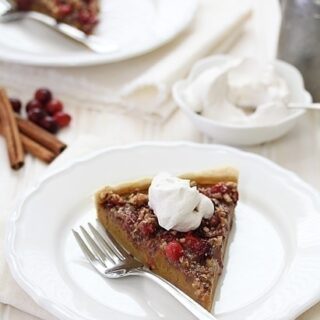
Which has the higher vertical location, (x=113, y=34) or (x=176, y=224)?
(x=176, y=224)

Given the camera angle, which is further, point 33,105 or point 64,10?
point 64,10

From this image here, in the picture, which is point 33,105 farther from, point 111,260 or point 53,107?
point 111,260

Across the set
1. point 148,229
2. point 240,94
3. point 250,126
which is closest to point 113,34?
point 240,94

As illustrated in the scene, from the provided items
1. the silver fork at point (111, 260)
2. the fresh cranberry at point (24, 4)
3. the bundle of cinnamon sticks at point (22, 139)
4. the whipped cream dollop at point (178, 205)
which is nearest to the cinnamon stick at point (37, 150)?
the bundle of cinnamon sticks at point (22, 139)

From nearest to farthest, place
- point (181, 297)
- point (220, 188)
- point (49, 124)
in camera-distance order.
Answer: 1. point (181, 297)
2. point (220, 188)
3. point (49, 124)

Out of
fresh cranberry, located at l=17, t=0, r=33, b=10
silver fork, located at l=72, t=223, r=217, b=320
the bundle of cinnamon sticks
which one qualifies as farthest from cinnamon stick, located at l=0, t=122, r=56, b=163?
fresh cranberry, located at l=17, t=0, r=33, b=10

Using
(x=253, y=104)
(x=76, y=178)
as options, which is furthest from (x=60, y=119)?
(x=253, y=104)

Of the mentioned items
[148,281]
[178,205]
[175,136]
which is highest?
[178,205]
